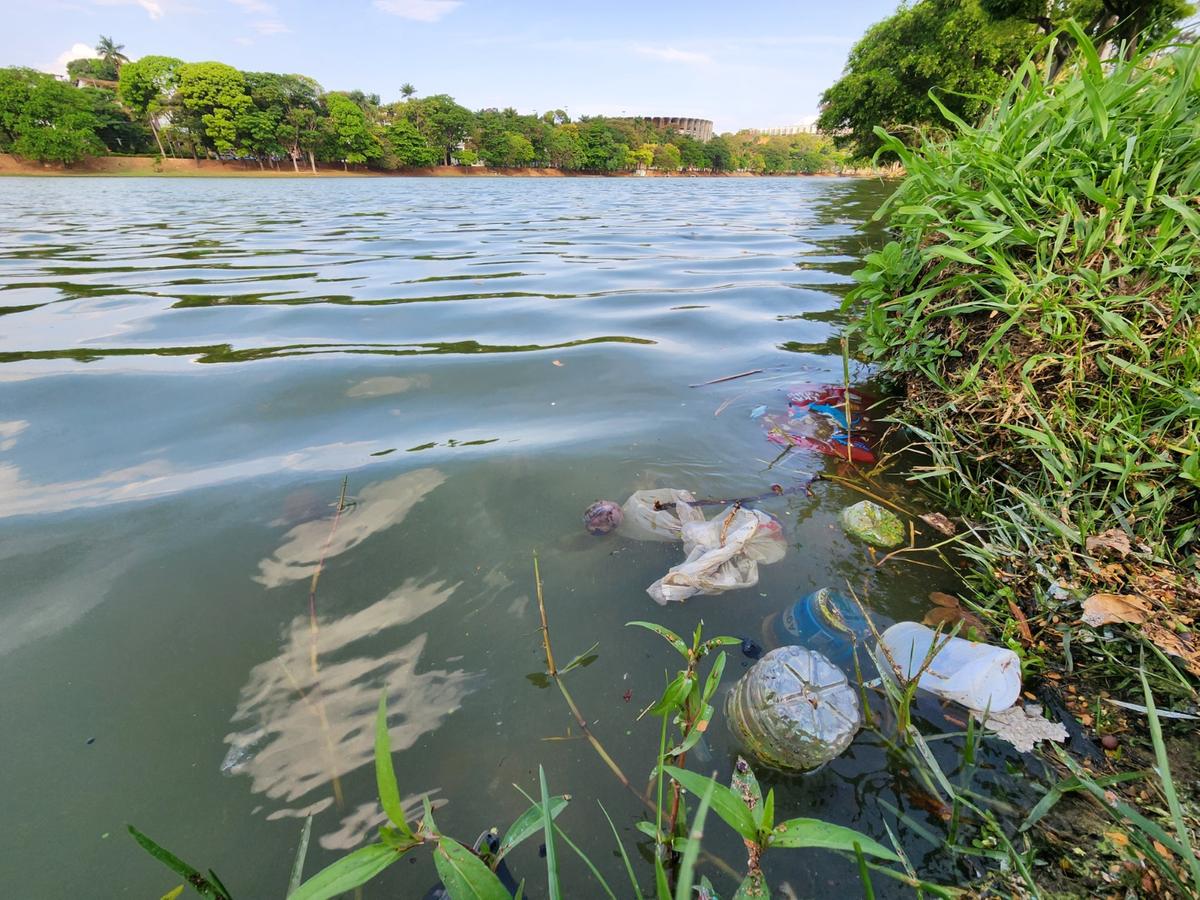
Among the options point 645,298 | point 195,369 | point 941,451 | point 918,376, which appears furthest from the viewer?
point 645,298

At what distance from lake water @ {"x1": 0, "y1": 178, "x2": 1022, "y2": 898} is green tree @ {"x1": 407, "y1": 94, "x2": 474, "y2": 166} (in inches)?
2947

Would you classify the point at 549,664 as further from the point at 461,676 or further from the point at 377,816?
the point at 377,816

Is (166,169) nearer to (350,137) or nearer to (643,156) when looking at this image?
(350,137)

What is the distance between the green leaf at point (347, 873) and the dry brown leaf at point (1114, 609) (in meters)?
1.61

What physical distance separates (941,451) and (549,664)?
1633 mm

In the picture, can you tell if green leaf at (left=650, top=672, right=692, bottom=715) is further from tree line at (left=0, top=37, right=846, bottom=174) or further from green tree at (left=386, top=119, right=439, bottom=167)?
green tree at (left=386, top=119, right=439, bottom=167)

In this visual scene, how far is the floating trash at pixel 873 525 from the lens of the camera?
1.84 meters

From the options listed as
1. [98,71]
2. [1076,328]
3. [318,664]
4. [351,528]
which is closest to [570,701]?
[318,664]

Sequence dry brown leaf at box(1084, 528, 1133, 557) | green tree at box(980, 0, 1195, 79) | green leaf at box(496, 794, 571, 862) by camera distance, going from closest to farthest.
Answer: green leaf at box(496, 794, 571, 862)
dry brown leaf at box(1084, 528, 1133, 557)
green tree at box(980, 0, 1195, 79)

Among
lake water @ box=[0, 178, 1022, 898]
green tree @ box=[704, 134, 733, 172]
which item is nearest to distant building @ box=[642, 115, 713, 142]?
green tree @ box=[704, 134, 733, 172]

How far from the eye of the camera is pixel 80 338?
3775 mm

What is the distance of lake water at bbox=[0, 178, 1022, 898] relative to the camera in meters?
1.11

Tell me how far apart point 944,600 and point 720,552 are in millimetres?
688

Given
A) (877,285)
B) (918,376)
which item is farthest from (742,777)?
(877,285)
